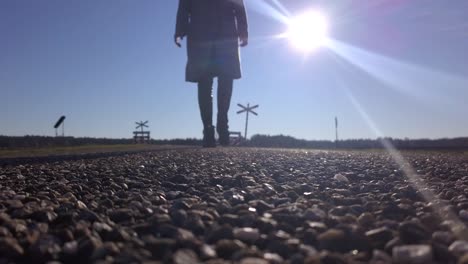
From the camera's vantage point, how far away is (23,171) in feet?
15.5

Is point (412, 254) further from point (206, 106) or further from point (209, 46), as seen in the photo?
point (209, 46)

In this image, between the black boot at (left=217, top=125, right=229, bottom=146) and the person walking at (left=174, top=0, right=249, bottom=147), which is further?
the black boot at (left=217, top=125, right=229, bottom=146)

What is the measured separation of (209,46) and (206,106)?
137 centimetres

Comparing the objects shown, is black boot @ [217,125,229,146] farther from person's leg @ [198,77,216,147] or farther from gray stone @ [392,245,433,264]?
gray stone @ [392,245,433,264]

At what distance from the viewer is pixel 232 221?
2.14 m

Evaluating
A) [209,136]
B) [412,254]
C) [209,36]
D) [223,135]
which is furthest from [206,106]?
[412,254]

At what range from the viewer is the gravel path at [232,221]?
1.63 meters

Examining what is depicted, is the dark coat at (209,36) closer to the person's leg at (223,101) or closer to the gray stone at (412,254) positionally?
the person's leg at (223,101)

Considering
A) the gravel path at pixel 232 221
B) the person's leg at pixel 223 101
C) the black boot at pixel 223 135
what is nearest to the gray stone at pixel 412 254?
the gravel path at pixel 232 221

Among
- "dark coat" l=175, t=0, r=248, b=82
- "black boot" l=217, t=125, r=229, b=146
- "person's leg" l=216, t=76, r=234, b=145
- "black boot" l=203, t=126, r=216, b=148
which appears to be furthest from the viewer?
"black boot" l=217, t=125, r=229, b=146

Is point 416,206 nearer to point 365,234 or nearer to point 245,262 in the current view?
point 365,234

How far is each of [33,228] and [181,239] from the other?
776 mm

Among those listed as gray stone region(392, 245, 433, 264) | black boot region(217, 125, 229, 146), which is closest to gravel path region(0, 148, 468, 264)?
gray stone region(392, 245, 433, 264)

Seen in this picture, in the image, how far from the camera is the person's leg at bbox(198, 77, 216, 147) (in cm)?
992
